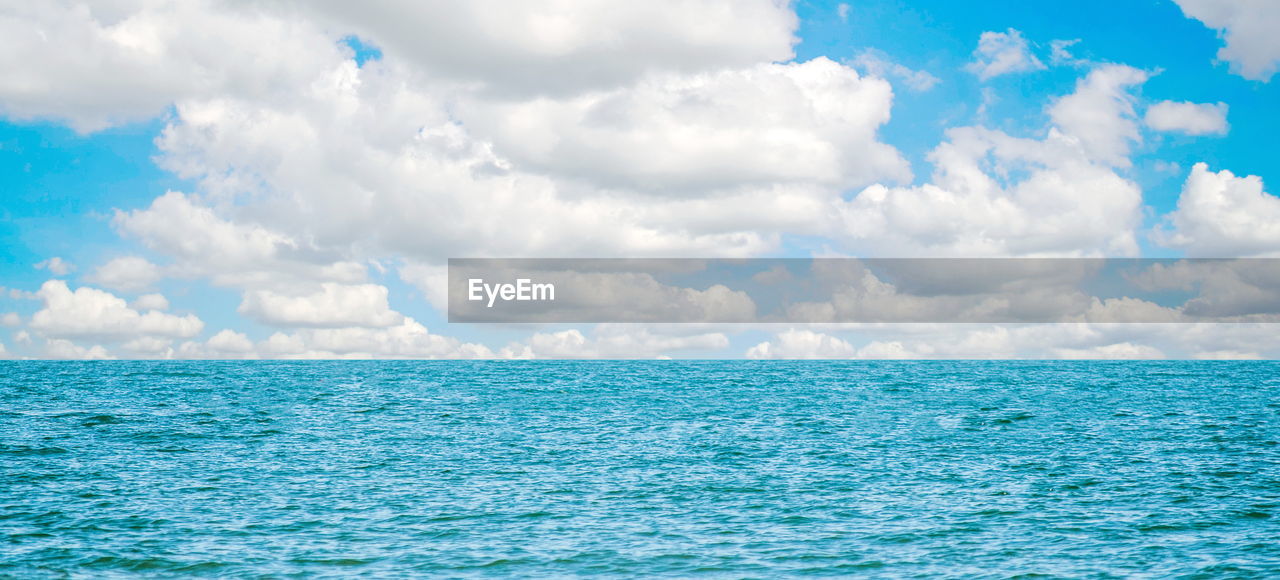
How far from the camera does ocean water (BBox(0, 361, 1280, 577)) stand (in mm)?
25094

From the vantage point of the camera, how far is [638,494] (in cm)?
3431

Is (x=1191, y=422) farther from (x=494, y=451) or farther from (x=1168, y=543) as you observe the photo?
(x=494, y=451)

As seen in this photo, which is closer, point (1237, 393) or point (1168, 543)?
point (1168, 543)

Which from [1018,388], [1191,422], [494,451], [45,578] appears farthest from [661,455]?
[1018,388]

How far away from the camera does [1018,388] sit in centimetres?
10612

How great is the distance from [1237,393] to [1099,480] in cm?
7286

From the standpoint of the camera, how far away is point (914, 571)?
78.7 feet

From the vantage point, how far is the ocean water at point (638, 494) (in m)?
25.1

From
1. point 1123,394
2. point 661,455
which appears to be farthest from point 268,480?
point 1123,394

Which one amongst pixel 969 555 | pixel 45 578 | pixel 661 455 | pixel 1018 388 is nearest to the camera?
pixel 45 578

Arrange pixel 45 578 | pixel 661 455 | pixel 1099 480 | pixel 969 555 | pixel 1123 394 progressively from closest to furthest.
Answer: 1. pixel 45 578
2. pixel 969 555
3. pixel 1099 480
4. pixel 661 455
5. pixel 1123 394

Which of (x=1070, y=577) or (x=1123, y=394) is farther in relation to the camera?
(x=1123, y=394)

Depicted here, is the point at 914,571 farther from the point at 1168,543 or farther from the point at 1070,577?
the point at 1168,543

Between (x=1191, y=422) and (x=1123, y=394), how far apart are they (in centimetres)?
3306
